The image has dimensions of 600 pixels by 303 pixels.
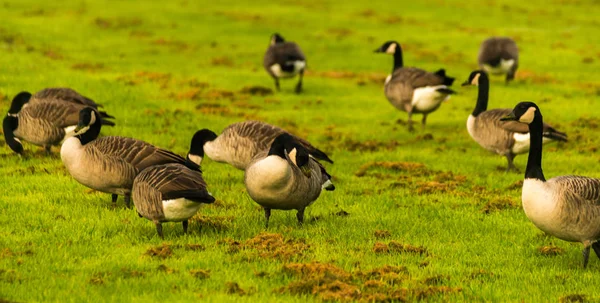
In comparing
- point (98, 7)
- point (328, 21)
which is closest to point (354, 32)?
point (328, 21)

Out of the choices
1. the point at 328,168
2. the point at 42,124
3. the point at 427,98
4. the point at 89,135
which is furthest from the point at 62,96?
the point at 427,98

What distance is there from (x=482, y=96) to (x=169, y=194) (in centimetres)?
1144

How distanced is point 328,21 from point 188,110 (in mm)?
27164

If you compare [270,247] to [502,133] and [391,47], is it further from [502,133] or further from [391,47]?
[391,47]

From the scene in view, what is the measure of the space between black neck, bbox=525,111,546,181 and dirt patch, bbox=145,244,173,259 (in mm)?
5202

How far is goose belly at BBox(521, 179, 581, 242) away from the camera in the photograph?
11.5 meters

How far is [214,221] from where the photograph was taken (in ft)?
45.6

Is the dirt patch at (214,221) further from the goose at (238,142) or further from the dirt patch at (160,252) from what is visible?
the goose at (238,142)

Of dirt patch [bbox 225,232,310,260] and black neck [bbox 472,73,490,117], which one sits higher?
black neck [bbox 472,73,490,117]

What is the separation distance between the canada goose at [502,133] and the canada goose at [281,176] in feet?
24.0

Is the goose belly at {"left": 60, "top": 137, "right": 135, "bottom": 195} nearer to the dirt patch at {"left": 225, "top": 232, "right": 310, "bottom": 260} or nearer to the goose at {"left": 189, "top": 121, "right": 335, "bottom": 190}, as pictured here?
the goose at {"left": 189, "top": 121, "right": 335, "bottom": 190}

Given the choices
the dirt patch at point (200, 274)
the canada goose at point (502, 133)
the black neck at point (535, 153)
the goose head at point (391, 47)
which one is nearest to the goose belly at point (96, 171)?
the dirt patch at point (200, 274)

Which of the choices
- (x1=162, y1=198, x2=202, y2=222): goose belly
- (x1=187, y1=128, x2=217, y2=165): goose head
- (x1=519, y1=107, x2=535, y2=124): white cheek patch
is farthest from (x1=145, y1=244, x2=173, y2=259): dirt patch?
(x1=519, y1=107, x2=535, y2=124): white cheek patch

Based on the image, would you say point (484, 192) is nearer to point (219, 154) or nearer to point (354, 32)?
point (219, 154)
